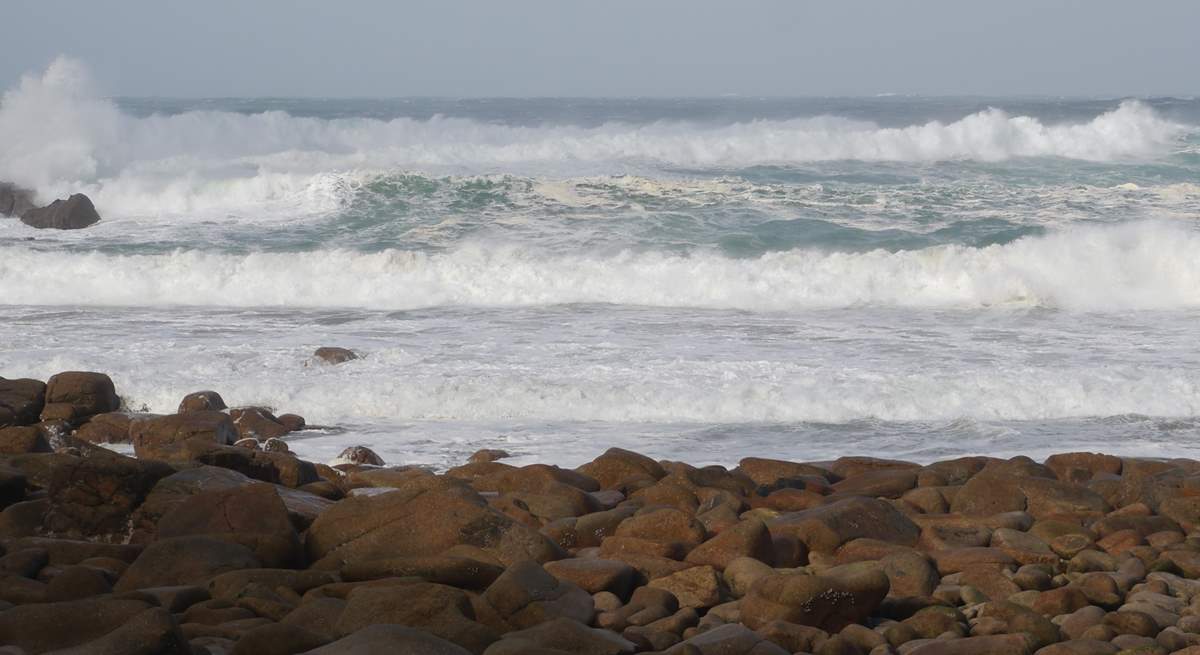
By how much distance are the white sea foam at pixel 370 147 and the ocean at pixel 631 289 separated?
0.42 feet

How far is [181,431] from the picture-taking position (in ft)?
27.7

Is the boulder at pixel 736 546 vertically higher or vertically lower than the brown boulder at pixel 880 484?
higher

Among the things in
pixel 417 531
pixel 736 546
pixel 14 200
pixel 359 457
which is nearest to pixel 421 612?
pixel 417 531

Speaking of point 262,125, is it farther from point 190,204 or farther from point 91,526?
point 91,526

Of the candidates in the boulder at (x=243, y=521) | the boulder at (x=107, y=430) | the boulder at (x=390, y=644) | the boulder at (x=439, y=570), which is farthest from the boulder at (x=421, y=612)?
the boulder at (x=107, y=430)

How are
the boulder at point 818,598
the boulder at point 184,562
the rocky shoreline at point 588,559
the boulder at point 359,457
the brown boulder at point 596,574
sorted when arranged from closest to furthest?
the rocky shoreline at point 588,559 → the boulder at point 818,598 → the boulder at point 184,562 → the brown boulder at point 596,574 → the boulder at point 359,457

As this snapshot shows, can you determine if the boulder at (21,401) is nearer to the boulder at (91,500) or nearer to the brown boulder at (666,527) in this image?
the boulder at (91,500)

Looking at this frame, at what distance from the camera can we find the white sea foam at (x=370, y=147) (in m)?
26.1

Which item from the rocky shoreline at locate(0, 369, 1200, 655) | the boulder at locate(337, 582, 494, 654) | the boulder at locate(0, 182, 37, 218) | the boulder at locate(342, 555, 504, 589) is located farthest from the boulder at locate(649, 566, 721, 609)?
the boulder at locate(0, 182, 37, 218)

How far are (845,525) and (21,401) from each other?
630 centimetres

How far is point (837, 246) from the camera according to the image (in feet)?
66.0

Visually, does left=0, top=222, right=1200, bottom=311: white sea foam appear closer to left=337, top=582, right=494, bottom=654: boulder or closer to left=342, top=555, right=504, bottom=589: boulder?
left=342, top=555, right=504, bottom=589: boulder

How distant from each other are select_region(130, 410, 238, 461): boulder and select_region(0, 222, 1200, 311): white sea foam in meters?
7.55

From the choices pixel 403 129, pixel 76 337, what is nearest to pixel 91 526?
pixel 76 337
